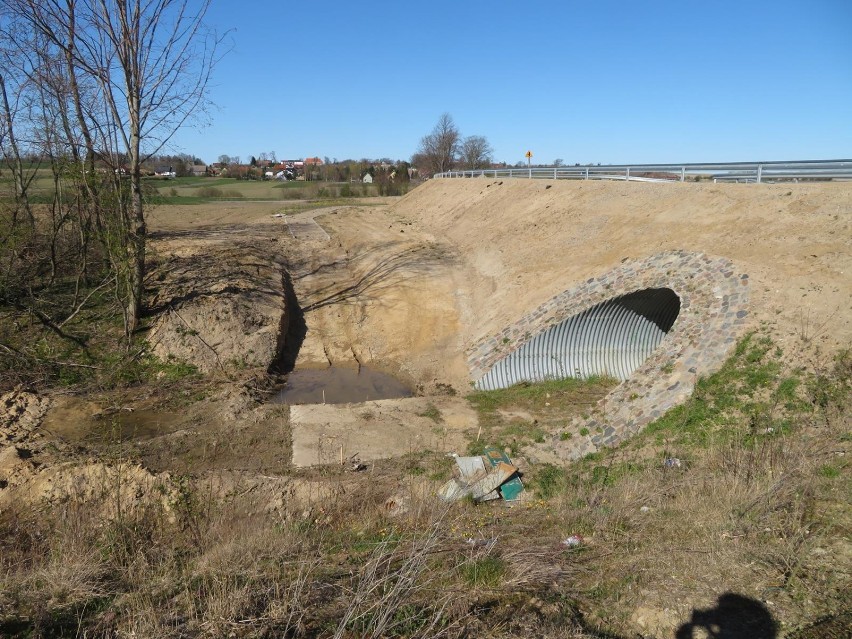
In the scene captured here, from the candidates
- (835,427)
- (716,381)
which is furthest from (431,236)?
(835,427)

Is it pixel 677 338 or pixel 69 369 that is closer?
pixel 677 338

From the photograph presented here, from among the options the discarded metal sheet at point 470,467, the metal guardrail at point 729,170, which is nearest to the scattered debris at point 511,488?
the discarded metal sheet at point 470,467

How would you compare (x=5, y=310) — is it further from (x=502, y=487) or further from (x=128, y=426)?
(x=502, y=487)

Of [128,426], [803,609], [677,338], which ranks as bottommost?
[128,426]

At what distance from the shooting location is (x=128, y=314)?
59.3 feet

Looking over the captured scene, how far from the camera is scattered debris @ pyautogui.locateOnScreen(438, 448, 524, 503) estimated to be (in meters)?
9.70

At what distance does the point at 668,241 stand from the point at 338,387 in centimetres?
1124

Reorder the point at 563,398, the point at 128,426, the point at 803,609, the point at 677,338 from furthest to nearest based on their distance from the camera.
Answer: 1. the point at 563,398
2. the point at 128,426
3. the point at 677,338
4. the point at 803,609

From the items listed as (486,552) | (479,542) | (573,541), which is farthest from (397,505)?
(486,552)

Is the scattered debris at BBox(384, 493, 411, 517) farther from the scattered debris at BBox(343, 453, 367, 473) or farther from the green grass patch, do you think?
the green grass patch

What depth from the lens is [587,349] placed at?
54.9ft

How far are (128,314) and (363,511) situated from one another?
13.0 meters

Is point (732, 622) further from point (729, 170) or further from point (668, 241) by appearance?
point (729, 170)

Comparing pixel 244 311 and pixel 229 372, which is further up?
pixel 244 311
